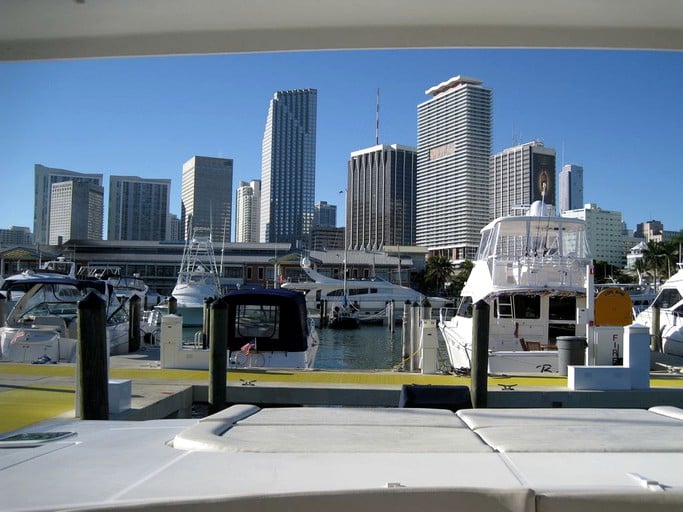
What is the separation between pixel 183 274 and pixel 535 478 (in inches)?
2143

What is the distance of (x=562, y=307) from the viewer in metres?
18.5

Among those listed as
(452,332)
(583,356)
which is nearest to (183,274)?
(452,332)

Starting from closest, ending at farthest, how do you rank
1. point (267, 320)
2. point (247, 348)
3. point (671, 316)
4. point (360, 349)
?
point (247, 348) < point (267, 320) < point (671, 316) < point (360, 349)

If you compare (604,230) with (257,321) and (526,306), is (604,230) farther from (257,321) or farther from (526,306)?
(257,321)

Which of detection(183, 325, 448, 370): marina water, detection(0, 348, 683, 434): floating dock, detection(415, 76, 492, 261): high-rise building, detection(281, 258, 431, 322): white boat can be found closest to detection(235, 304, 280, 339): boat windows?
detection(0, 348, 683, 434): floating dock

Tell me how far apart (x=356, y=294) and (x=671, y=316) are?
4414 cm

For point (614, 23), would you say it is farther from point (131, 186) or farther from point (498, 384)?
point (131, 186)

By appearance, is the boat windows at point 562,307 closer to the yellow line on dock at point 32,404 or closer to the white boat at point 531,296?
the white boat at point 531,296

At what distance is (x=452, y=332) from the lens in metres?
20.7

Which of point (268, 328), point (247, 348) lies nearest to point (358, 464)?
point (247, 348)

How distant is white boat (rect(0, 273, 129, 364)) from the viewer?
1631cm

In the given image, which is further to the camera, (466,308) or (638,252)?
(638,252)

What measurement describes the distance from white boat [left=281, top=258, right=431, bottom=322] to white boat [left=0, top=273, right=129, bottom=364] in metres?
40.1

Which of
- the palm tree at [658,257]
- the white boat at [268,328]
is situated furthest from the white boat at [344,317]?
the palm tree at [658,257]
